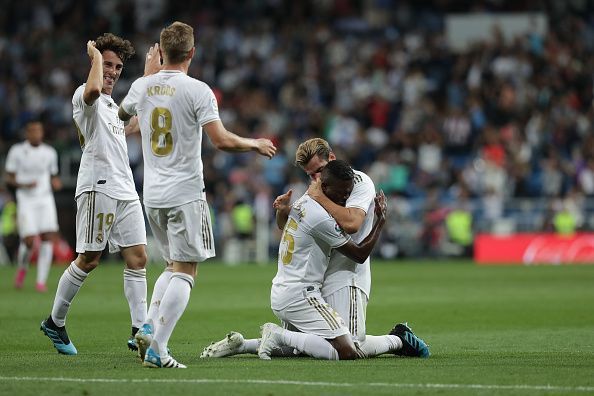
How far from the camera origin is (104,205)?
991cm

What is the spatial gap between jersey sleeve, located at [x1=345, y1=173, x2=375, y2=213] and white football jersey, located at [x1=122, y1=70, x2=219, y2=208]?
4.45ft

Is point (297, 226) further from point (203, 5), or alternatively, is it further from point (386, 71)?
point (203, 5)

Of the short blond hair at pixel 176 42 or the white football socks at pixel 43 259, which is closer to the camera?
the short blond hair at pixel 176 42

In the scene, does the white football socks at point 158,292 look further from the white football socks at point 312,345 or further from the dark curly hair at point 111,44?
the dark curly hair at point 111,44

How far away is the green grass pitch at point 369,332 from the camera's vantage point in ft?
24.9

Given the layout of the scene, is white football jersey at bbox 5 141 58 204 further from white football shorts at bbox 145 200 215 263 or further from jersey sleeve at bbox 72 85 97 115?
white football shorts at bbox 145 200 215 263

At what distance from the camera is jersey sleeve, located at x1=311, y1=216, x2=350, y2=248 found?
30.5ft

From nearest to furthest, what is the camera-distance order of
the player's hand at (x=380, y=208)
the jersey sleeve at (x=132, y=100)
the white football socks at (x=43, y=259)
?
1. the jersey sleeve at (x=132, y=100)
2. the player's hand at (x=380, y=208)
3. the white football socks at (x=43, y=259)

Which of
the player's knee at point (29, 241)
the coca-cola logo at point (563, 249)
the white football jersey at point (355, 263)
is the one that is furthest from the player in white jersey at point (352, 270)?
the coca-cola logo at point (563, 249)

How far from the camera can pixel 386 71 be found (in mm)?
33594

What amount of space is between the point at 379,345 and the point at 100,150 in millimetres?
2820

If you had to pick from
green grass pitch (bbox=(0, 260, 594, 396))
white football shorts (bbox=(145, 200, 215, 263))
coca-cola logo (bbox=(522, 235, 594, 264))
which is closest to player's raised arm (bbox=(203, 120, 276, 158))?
white football shorts (bbox=(145, 200, 215, 263))

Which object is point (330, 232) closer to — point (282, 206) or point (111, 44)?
point (282, 206)

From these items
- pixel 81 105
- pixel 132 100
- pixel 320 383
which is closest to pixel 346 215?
pixel 132 100
